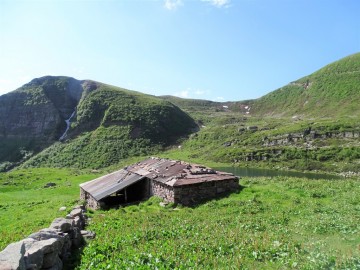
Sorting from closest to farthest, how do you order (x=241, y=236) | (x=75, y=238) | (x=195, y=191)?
(x=241, y=236)
(x=75, y=238)
(x=195, y=191)

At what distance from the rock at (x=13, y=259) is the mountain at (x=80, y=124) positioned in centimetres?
9959

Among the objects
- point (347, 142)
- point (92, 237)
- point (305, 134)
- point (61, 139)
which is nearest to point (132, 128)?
point (61, 139)

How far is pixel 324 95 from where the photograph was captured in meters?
157

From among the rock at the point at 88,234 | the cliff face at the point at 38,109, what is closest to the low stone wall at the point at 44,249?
the rock at the point at 88,234

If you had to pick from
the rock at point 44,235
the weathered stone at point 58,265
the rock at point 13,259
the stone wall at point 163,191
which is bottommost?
→ the stone wall at point 163,191

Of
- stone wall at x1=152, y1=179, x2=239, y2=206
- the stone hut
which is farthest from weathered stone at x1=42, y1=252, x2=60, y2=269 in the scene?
stone wall at x1=152, y1=179, x2=239, y2=206

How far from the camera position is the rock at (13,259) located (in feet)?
30.3

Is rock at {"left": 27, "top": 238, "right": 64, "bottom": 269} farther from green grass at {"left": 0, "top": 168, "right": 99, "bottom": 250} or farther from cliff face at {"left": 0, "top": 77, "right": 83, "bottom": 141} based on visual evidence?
cliff face at {"left": 0, "top": 77, "right": 83, "bottom": 141}

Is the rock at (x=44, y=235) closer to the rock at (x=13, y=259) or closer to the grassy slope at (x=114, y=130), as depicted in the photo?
the rock at (x=13, y=259)

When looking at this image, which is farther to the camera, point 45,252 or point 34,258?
point 45,252

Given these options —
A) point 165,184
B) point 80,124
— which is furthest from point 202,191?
point 80,124

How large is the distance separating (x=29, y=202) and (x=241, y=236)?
122 feet

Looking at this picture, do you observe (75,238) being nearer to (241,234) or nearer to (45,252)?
(45,252)

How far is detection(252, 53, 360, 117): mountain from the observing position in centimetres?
13900
